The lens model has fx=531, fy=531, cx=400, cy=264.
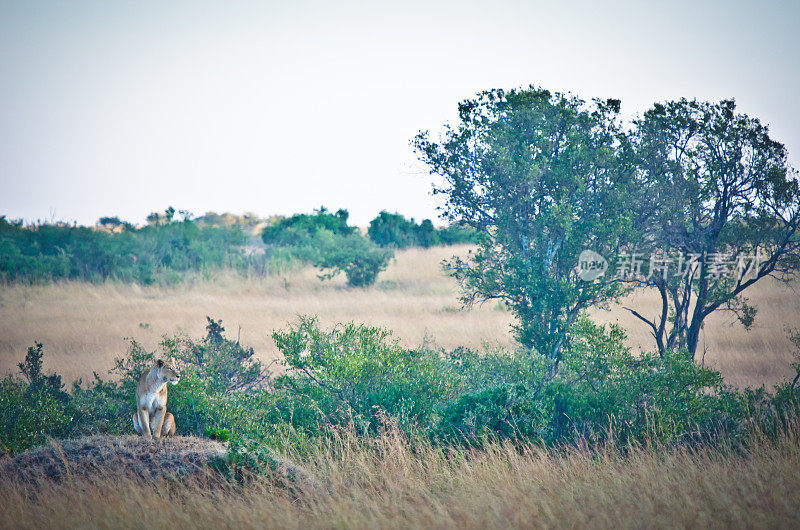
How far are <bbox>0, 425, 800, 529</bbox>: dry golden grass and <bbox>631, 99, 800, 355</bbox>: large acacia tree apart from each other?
530 centimetres

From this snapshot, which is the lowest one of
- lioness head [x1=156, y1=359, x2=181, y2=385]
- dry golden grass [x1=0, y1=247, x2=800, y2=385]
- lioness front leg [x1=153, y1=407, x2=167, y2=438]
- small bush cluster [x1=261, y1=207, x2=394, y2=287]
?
dry golden grass [x1=0, y1=247, x2=800, y2=385]

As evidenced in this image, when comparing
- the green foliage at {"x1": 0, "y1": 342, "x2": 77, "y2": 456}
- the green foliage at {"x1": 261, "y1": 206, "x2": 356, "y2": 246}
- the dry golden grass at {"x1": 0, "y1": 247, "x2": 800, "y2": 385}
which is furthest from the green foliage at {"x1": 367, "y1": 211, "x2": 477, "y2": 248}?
the green foliage at {"x1": 0, "y1": 342, "x2": 77, "y2": 456}

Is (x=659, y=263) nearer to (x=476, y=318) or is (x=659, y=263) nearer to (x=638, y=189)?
(x=638, y=189)

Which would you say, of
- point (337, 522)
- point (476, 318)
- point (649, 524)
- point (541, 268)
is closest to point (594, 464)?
point (649, 524)

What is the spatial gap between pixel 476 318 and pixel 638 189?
9180 millimetres

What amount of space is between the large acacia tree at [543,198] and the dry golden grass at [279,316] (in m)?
1.25

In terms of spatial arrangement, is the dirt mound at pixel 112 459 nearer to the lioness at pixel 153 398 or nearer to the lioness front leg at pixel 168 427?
the lioness at pixel 153 398

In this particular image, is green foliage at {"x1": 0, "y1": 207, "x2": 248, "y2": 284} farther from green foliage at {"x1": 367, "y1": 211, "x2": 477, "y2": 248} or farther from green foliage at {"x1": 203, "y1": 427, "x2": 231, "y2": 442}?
green foliage at {"x1": 203, "y1": 427, "x2": 231, "y2": 442}

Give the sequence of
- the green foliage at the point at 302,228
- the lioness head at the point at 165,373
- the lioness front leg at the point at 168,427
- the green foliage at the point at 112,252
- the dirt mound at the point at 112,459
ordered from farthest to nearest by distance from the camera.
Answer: the green foliage at the point at 302,228
the green foliage at the point at 112,252
the lioness front leg at the point at 168,427
the lioness head at the point at 165,373
the dirt mound at the point at 112,459

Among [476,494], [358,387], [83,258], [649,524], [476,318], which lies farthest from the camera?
[83,258]

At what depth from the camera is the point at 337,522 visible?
3.81 m

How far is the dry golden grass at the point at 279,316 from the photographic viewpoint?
43.8 feet

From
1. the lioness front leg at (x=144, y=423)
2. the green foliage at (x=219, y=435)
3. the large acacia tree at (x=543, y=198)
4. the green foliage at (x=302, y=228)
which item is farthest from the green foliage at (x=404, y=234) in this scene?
the lioness front leg at (x=144, y=423)

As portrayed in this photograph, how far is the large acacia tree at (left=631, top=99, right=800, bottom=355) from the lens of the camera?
9406 mm
